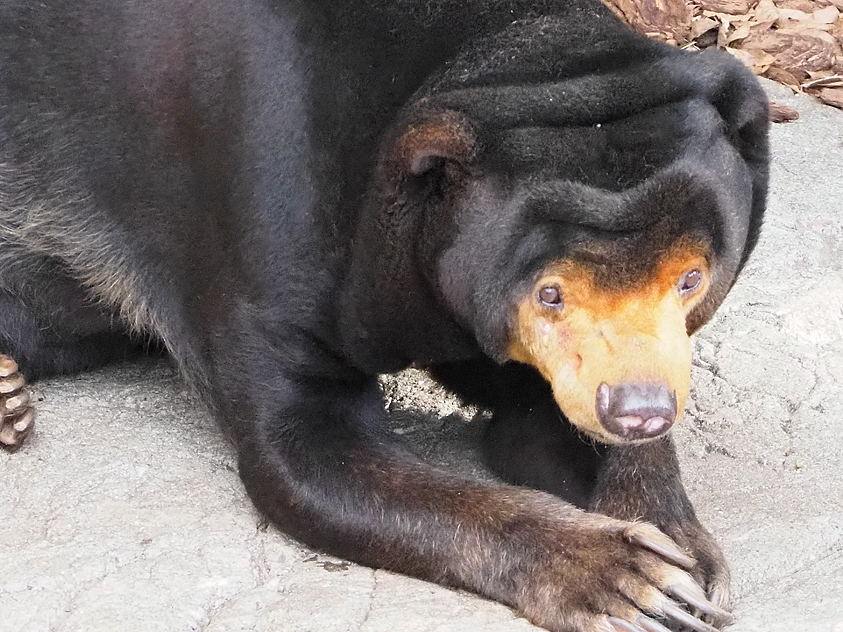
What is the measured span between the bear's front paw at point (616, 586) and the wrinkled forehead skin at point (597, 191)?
0.41m

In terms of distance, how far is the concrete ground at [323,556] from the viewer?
3924 millimetres

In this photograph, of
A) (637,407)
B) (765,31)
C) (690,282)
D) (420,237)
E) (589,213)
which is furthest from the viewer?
(765,31)

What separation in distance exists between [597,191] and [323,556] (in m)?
1.52

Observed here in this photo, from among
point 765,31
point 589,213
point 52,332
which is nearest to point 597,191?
point 589,213

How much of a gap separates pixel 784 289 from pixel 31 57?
11.3ft

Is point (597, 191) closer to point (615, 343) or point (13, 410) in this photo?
point (615, 343)

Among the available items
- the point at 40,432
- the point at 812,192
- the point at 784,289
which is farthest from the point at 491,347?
the point at 812,192

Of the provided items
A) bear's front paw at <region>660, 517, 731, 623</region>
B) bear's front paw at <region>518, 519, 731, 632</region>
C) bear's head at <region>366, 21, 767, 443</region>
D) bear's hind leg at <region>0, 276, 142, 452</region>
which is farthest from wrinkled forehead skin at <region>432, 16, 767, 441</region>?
bear's hind leg at <region>0, 276, 142, 452</region>

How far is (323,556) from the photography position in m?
4.39

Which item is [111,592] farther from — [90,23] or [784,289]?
[784,289]

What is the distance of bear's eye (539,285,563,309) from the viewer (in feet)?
12.8

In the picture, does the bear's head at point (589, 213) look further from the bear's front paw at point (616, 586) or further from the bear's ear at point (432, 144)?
the bear's front paw at point (616, 586)

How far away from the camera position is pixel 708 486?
501cm

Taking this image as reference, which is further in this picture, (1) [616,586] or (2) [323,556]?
(2) [323,556]
